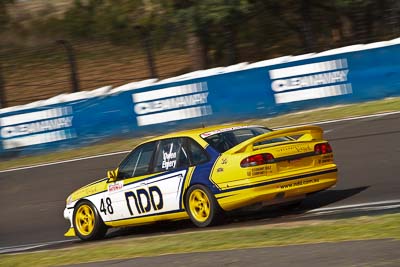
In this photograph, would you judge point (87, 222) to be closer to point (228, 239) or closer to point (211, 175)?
point (211, 175)

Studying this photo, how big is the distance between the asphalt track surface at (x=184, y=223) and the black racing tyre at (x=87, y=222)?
39 cm

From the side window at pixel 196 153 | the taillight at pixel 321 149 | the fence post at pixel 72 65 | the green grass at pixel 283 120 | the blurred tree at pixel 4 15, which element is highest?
the blurred tree at pixel 4 15

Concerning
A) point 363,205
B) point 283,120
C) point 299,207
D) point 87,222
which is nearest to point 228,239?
point 363,205

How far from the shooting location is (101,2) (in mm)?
39000

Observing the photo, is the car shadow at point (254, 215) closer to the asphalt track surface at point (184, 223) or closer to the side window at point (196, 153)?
the asphalt track surface at point (184, 223)

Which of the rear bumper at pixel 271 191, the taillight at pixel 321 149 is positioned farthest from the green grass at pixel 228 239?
the taillight at pixel 321 149

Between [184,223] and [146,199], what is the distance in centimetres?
90

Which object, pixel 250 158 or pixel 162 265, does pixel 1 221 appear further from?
pixel 162 265

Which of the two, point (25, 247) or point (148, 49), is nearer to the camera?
point (25, 247)

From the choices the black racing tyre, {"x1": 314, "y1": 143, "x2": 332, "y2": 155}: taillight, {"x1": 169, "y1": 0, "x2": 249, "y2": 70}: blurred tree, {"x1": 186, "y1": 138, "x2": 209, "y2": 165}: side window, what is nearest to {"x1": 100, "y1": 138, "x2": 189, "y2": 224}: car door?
{"x1": 186, "y1": 138, "x2": 209, "y2": 165}: side window

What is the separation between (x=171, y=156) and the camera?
36.4ft

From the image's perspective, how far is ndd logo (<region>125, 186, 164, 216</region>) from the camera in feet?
36.4

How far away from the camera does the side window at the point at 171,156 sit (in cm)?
1095

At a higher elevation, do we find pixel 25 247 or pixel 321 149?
pixel 321 149
